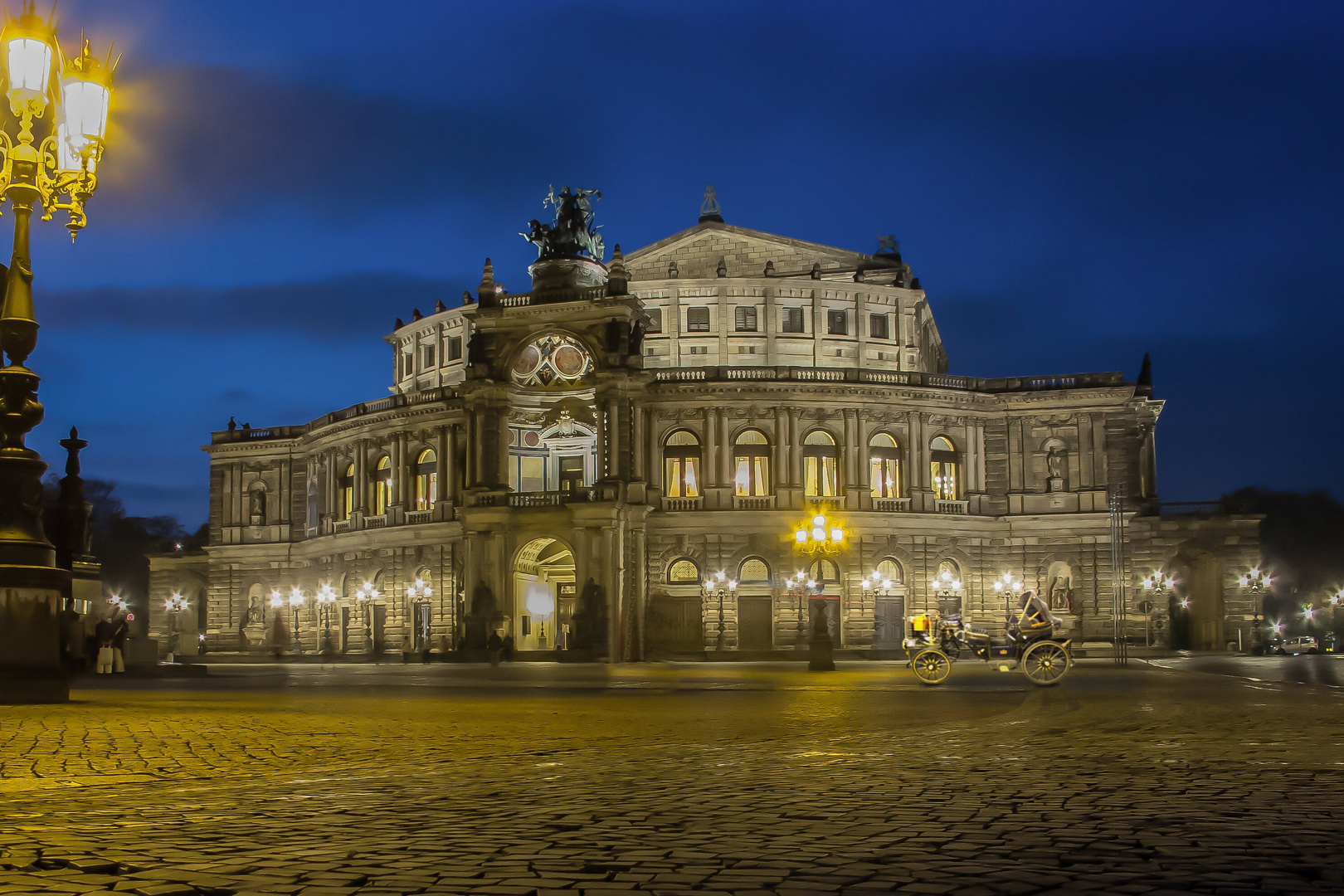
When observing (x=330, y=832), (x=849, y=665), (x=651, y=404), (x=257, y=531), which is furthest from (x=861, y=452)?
(x=330, y=832)

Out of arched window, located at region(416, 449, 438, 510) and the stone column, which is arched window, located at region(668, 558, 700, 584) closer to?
the stone column

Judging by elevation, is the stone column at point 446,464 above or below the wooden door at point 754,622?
above

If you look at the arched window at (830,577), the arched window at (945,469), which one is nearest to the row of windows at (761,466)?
the arched window at (945,469)

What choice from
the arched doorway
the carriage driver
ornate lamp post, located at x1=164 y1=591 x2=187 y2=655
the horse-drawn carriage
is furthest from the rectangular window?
the carriage driver

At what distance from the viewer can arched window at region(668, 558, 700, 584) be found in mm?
65312

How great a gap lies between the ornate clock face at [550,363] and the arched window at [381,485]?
12.5 meters

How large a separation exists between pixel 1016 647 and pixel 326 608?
56058 millimetres

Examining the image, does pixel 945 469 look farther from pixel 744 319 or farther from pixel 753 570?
pixel 744 319

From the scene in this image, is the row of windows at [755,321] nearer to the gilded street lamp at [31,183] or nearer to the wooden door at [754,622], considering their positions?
the wooden door at [754,622]

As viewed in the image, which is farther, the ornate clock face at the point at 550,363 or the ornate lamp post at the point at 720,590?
the ornate clock face at the point at 550,363

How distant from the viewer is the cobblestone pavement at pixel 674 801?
6.39m

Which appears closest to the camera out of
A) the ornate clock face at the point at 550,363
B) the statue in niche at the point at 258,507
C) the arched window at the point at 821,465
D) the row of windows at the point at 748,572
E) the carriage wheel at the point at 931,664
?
the carriage wheel at the point at 931,664

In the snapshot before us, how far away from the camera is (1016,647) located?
28938 mm

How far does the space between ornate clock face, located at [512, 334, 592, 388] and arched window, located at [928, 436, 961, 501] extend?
19.3 meters
